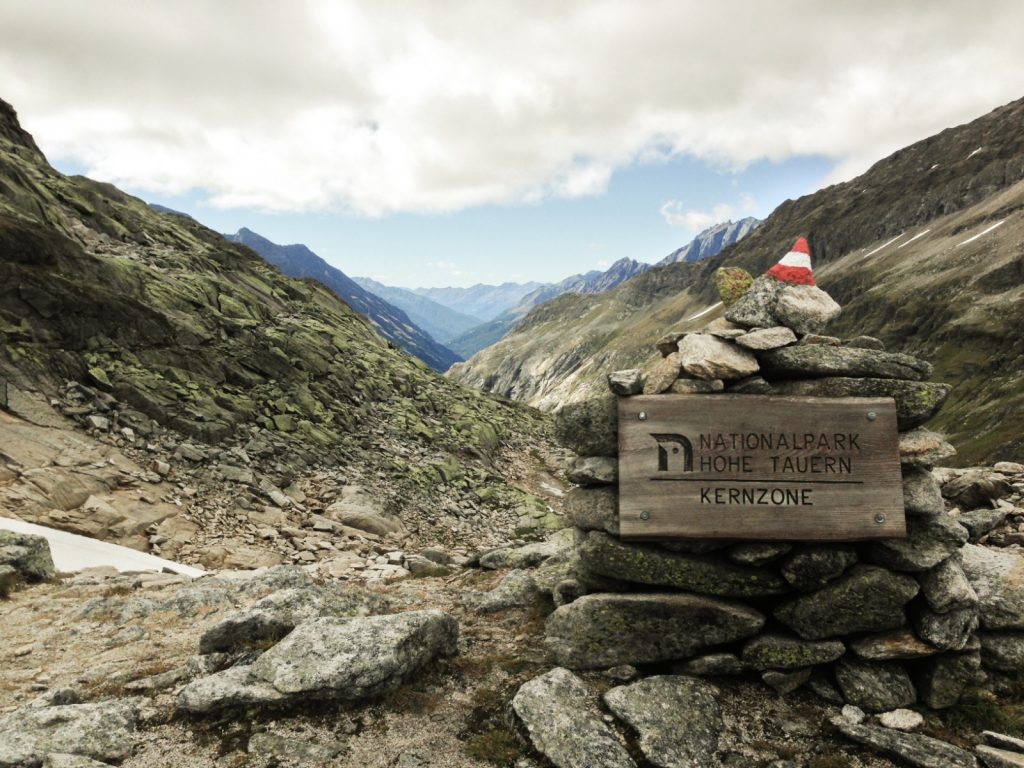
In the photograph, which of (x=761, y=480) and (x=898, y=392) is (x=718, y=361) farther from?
(x=898, y=392)

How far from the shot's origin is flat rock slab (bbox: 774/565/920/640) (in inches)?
302

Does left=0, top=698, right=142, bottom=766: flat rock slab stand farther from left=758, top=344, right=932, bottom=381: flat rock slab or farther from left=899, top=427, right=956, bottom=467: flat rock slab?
left=899, top=427, right=956, bottom=467: flat rock slab

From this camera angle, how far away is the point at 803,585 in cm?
796

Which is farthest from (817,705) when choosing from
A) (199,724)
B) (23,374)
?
(23,374)

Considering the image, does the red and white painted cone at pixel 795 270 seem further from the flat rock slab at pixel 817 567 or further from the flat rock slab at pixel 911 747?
the flat rock slab at pixel 911 747

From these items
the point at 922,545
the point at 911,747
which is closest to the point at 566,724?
the point at 911,747

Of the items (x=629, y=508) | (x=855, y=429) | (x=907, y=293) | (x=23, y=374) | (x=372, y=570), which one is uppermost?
(x=907, y=293)

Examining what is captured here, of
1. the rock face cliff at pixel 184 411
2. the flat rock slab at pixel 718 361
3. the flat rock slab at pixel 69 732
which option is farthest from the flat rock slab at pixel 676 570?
the rock face cliff at pixel 184 411

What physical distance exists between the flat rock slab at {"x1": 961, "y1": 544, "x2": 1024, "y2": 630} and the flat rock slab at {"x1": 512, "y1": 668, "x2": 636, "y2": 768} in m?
5.90

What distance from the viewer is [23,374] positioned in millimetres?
21797

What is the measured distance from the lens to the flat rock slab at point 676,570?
8.15 metres

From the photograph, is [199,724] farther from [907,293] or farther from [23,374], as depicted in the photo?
[907,293]

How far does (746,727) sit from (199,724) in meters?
7.24

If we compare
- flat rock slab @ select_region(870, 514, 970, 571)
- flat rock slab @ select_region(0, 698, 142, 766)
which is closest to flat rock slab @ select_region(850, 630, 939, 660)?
flat rock slab @ select_region(870, 514, 970, 571)
